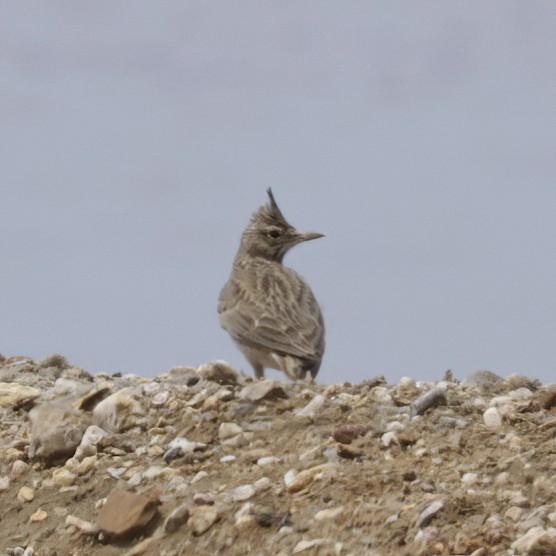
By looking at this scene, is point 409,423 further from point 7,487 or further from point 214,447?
point 7,487

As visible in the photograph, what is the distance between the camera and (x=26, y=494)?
7555 mm

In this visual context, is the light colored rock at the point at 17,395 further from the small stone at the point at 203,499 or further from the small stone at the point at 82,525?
the small stone at the point at 203,499

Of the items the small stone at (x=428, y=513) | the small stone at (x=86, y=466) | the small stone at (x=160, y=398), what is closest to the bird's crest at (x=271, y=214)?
the small stone at (x=160, y=398)

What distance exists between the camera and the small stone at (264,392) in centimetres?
802

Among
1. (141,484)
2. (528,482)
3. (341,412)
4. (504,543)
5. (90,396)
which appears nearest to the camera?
(504,543)

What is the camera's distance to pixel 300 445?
734cm

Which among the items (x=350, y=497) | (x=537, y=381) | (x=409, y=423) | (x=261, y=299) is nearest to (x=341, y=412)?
(x=409, y=423)

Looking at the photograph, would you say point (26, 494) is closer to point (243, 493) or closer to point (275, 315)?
point (243, 493)

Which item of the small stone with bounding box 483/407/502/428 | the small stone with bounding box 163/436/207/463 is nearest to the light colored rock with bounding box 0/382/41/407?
the small stone with bounding box 163/436/207/463

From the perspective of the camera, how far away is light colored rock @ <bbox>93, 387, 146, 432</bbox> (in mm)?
8086

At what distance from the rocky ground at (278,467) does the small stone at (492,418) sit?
1 cm

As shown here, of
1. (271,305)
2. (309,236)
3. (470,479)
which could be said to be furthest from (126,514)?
(309,236)

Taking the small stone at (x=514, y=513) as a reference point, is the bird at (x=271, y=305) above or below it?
above

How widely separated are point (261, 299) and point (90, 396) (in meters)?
3.53
